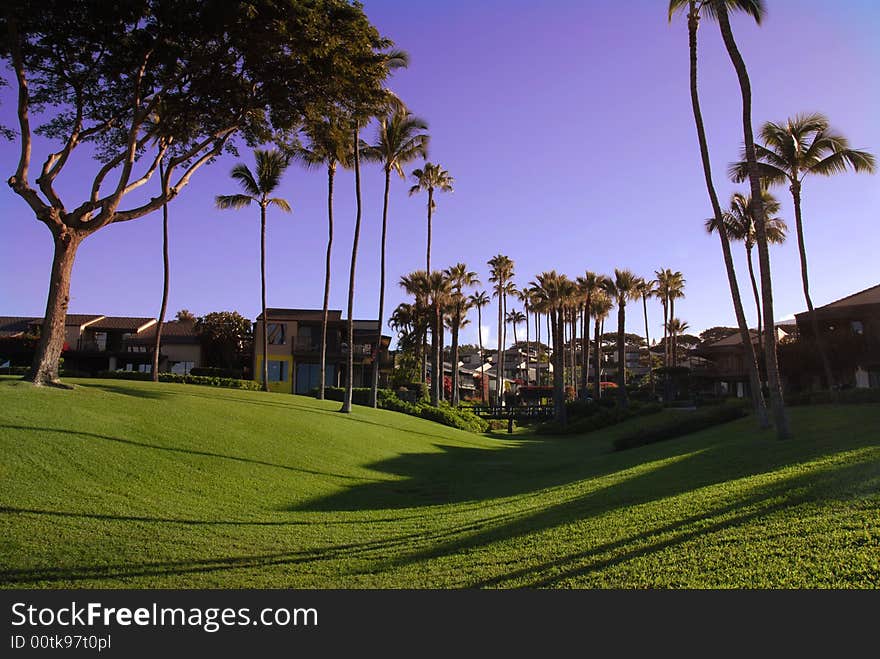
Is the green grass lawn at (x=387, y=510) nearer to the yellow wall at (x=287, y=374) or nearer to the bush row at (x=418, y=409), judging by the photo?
the bush row at (x=418, y=409)

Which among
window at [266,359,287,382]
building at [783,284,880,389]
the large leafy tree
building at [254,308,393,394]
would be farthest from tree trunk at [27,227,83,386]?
building at [783,284,880,389]

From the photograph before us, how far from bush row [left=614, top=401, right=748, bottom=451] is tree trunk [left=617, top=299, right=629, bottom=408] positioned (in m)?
18.2

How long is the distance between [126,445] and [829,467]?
14171mm

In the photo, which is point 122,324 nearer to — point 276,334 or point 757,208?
point 276,334

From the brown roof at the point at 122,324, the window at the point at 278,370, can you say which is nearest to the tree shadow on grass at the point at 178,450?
the window at the point at 278,370

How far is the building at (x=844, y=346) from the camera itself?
116 feet

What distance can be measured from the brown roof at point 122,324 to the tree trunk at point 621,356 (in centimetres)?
4340

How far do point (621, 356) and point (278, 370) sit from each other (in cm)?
2731

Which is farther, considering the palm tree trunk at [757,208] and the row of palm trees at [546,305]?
the row of palm trees at [546,305]

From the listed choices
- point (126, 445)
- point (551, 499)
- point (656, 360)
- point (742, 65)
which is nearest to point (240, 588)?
point (551, 499)

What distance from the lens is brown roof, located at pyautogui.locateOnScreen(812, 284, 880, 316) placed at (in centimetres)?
3828

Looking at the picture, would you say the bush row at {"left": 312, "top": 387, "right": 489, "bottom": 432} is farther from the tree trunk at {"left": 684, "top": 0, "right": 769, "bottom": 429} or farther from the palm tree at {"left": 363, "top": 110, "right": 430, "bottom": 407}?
the tree trunk at {"left": 684, "top": 0, "right": 769, "bottom": 429}

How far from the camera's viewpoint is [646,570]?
22.3 feet

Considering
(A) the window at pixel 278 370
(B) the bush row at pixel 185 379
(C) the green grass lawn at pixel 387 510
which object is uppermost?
(A) the window at pixel 278 370
